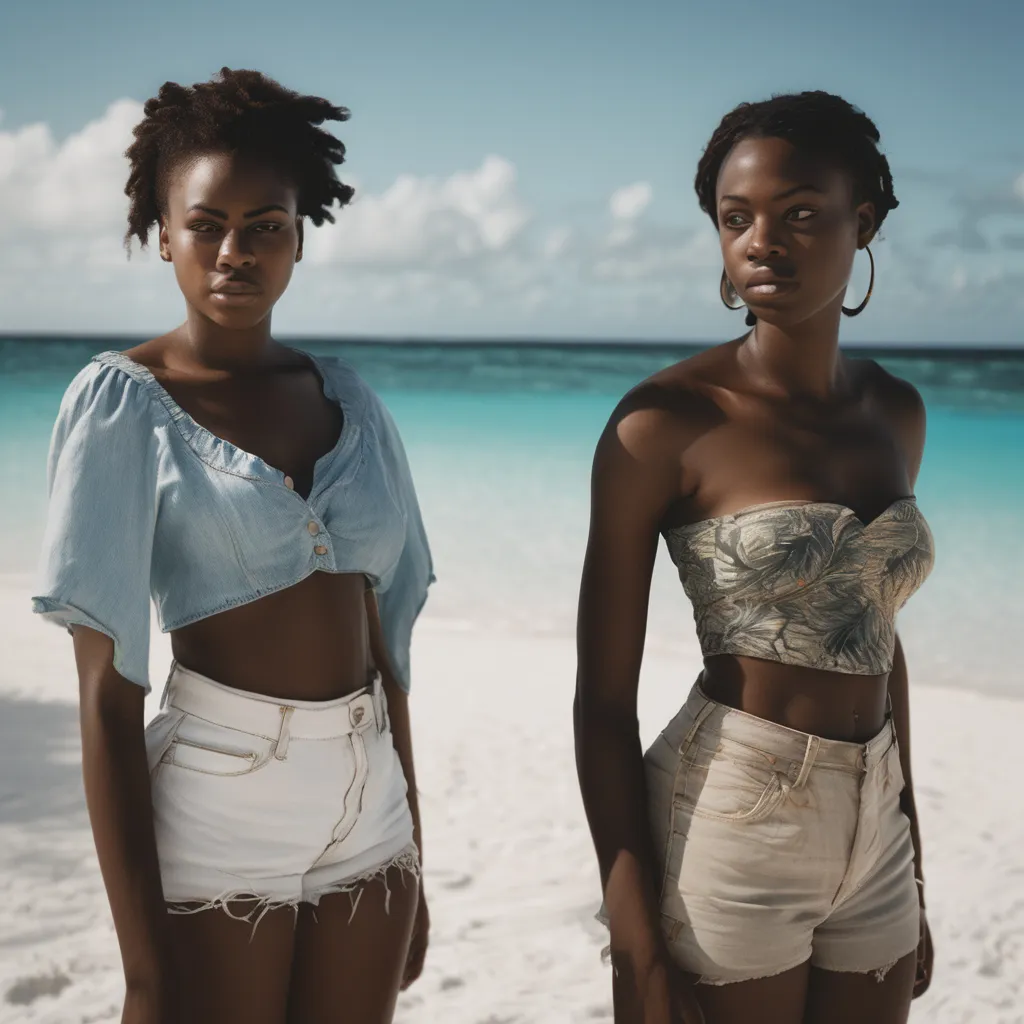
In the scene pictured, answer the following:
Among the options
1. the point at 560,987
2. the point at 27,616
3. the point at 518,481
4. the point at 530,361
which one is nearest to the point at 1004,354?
the point at 530,361

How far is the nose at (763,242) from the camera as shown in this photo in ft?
5.57

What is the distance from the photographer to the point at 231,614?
177 centimetres

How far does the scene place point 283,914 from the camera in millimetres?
1771

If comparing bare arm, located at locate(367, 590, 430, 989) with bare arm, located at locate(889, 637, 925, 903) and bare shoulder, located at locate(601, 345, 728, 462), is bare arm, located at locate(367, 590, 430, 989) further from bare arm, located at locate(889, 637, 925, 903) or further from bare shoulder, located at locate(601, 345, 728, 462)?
bare arm, located at locate(889, 637, 925, 903)

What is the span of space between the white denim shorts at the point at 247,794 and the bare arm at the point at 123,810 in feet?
0.24

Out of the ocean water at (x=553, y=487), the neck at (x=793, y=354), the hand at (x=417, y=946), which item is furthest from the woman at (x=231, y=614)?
the ocean water at (x=553, y=487)

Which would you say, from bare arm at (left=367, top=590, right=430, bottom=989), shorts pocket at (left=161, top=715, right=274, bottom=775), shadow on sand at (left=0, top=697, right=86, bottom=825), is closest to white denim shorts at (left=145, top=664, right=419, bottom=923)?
shorts pocket at (left=161, top=715, right=274, bottom=775)

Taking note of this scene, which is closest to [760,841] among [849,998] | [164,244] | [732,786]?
[732,786]

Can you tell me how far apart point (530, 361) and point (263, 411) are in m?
28.7

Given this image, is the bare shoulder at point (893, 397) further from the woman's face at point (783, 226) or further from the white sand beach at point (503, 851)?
the white sand beach at point (503, 851)

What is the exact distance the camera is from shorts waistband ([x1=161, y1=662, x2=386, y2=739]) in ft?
5.75

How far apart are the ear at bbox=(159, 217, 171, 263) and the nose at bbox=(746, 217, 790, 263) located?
0.85m

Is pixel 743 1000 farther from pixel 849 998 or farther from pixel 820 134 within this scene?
pixel 820 134

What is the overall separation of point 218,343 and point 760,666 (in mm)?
922
